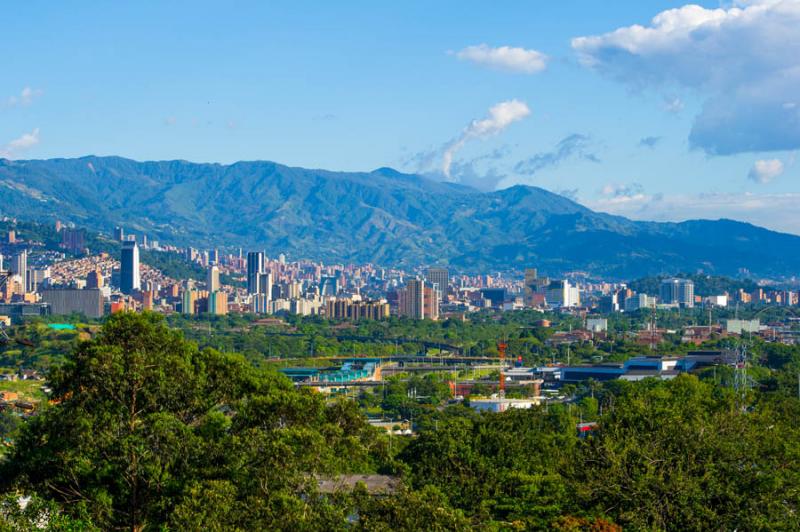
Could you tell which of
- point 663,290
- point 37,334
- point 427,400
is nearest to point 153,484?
point 427,400

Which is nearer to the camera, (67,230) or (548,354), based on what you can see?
(548,354)

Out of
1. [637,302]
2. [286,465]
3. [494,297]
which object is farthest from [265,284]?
[286,465]

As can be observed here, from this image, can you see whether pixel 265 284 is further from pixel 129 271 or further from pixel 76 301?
pixel 76 301

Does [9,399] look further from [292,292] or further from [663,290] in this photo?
[663,290]

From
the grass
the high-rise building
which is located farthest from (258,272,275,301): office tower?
the grass

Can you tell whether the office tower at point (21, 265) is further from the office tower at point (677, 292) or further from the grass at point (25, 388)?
the grass at point (25, 388)

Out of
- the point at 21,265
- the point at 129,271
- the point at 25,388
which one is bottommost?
the point at 25,388

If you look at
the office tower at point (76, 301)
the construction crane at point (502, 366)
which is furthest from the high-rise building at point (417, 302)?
the construction crane at point (502, 366)
